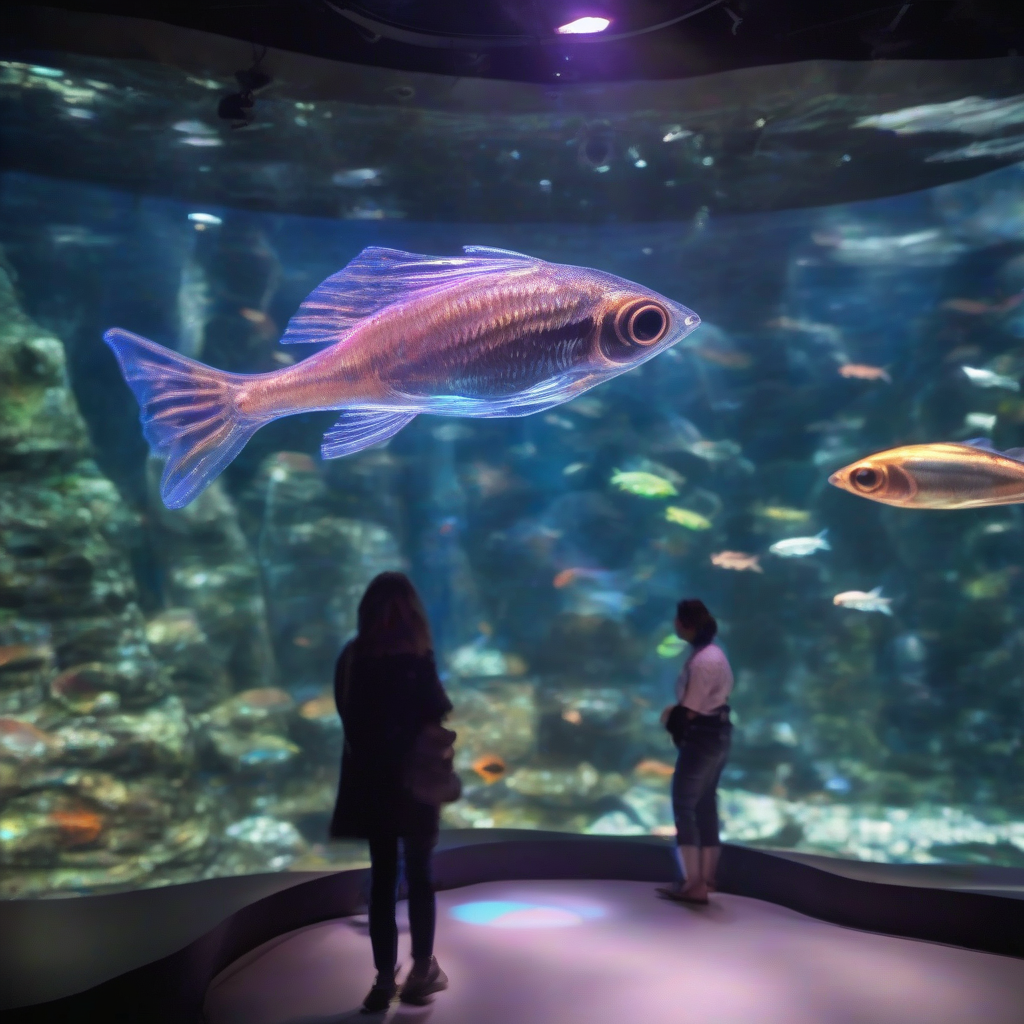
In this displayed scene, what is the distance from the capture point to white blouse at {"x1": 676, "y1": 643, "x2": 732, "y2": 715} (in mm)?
3900

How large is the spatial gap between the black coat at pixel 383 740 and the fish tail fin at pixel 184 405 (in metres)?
1.05

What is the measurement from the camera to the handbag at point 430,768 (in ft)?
8.96

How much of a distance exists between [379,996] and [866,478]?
294 centimetres

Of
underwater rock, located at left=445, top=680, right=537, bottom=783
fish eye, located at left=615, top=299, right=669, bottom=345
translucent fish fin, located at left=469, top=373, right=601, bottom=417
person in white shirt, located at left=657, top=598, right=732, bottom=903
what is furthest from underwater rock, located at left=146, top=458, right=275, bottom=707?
fish eye, located at left=615, top=299, right=669, bottom=345

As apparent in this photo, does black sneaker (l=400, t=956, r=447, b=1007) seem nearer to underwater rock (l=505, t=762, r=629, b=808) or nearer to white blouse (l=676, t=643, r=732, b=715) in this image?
white blouse (l=676, t=643, r=732, b=715)

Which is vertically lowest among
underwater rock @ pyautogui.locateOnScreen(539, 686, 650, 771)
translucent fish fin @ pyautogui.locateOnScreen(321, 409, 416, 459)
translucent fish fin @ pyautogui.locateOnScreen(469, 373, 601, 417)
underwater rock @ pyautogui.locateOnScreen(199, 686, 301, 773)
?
underwater rock @ pyautogui.locateOnScreen(539, 686, 650, 771)

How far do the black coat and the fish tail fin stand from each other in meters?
1.05

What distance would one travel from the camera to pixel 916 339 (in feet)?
33.6

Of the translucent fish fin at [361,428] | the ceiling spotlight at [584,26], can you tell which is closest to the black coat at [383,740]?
the translucent fish fin at [361,428]

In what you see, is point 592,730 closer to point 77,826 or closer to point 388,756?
point 77,826

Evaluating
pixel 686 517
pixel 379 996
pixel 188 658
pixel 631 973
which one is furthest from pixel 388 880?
pixel 686 517

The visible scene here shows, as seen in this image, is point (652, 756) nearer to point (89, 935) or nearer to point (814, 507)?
point (814, 507)

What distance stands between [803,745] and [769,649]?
1417 mm

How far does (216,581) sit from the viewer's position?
8758 mm
